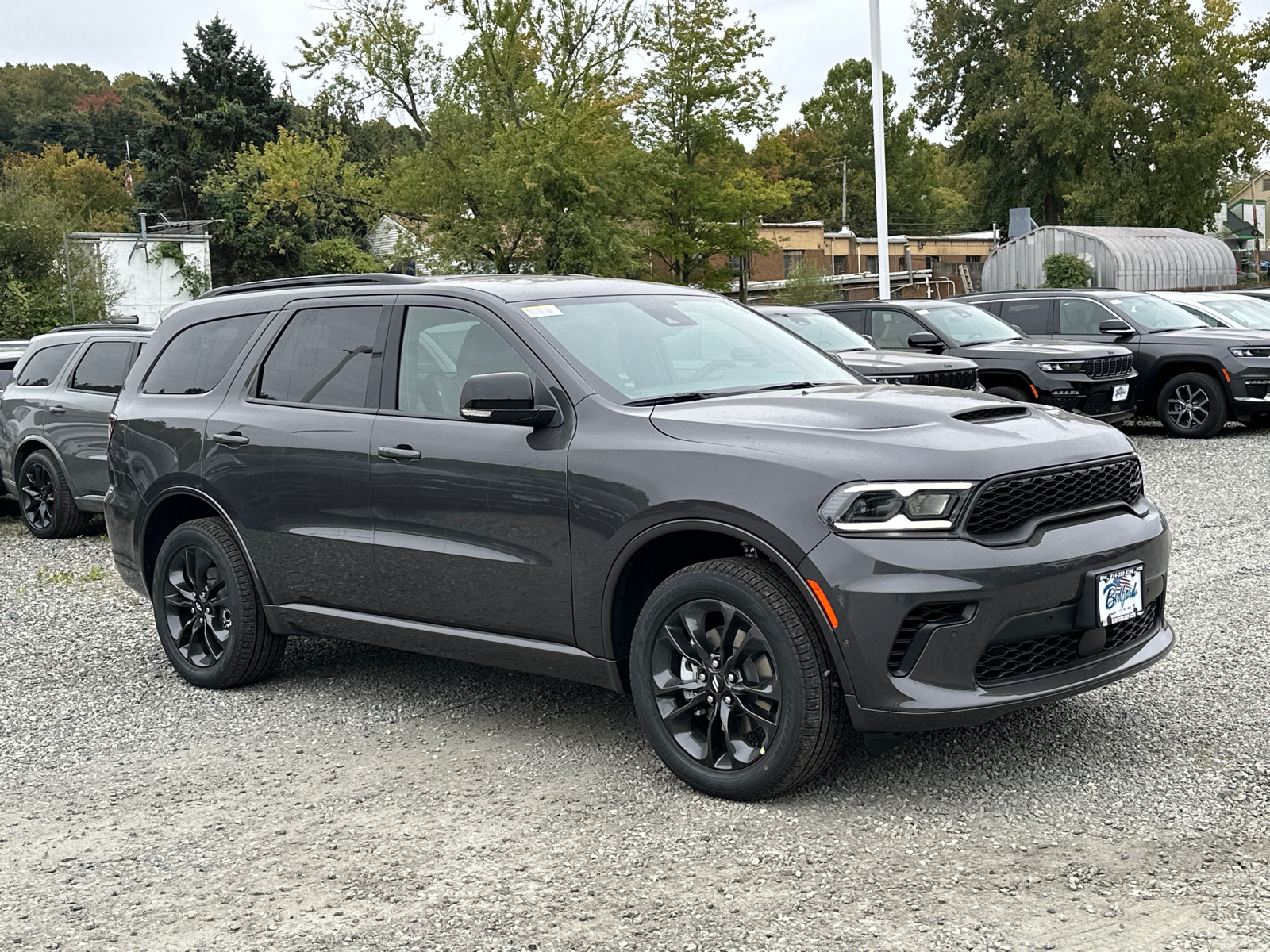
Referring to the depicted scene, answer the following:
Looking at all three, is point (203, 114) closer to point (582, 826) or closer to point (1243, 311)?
point (1243, 311)

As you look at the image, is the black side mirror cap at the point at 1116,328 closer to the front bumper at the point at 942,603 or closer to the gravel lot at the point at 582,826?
the gravel lot at the point at 582,826

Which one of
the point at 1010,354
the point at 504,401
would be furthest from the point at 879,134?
the point at 504,401

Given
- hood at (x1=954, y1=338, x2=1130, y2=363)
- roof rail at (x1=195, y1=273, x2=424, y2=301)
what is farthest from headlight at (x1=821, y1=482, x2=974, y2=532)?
hood at (x1=954, y1=338, x2=1130, y2=363)

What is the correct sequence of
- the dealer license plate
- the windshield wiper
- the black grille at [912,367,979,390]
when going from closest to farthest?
the dealer license plate < the windshield wiper < the black grille at [912,367,979,390]

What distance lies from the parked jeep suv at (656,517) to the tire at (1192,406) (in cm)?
1086

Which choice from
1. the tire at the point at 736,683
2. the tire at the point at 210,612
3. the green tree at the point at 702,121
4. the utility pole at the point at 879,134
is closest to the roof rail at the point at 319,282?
the tire at the point at 210,612

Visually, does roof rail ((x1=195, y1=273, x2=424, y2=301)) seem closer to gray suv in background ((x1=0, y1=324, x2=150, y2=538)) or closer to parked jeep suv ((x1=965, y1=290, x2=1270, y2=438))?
gray suv in background ((x1=0, y1=324, x2=150, y2=538))

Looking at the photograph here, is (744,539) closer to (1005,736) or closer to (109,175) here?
(1005,736)

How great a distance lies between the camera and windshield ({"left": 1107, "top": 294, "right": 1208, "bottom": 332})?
1588cm

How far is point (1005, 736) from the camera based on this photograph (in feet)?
16.0

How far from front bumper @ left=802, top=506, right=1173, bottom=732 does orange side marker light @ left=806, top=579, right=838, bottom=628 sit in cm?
2

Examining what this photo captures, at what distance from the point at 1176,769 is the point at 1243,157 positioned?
61.5 m

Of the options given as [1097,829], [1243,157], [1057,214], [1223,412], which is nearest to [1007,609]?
[1097,829]

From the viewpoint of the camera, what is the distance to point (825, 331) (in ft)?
47.5
